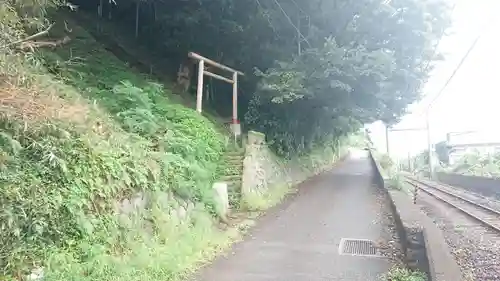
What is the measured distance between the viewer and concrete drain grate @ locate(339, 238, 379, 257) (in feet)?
24.0

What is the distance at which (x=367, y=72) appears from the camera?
44.1 ft

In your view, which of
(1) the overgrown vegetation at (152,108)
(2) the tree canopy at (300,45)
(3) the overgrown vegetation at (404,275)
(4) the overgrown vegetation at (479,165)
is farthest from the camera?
(4) the overgrown vegetation at (479,165)

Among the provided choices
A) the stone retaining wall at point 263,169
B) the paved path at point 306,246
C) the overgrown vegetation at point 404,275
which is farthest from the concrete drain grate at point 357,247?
the stone retaining wall at point 263,169

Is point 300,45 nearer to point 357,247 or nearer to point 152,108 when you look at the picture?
point 152,108

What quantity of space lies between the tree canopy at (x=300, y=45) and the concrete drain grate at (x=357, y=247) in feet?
21.0

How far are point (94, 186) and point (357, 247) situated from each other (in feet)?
15.3

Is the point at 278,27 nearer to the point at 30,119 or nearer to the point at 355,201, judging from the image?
the point at 355,201

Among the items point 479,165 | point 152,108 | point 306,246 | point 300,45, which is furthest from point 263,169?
point 479,165

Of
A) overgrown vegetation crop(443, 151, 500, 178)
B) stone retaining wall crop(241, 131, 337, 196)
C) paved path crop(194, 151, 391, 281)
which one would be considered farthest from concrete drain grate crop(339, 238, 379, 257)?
overgrown vegetation crop(443, 151, 500, 178)

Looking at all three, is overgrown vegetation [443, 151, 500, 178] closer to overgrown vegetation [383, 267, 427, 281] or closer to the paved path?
the paved path

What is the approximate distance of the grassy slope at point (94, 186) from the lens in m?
4.30

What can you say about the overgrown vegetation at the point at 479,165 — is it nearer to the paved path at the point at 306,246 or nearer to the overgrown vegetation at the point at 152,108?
the overgrown vegetation at the point at 152,108

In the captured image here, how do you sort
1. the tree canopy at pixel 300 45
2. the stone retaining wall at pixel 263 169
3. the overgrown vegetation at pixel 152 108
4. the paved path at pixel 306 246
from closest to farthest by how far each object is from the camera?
the overgrown vegetation at pixel 152 108, the paved path at pixel 306 246, the stone retaining wall at pixel 263 169, the tree canopy at pixel 300 45

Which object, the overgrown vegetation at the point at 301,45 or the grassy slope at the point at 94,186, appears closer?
the grassy slope at the point at 94,186
